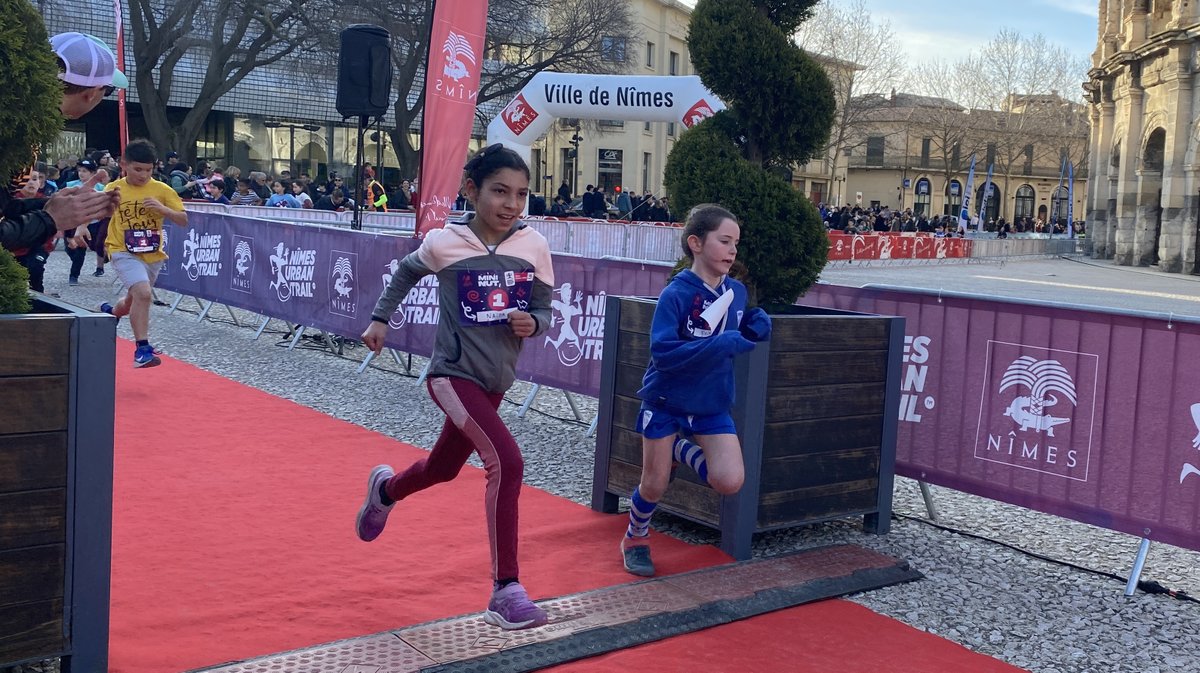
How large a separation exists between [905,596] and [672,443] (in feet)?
4.26

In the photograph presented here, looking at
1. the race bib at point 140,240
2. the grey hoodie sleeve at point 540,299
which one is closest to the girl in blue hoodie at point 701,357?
the grey hoodie sleeve at point 540,299

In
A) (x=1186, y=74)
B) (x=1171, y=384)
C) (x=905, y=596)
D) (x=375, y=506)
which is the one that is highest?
(x=1186, y=74)

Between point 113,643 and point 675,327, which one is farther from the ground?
point 675,327

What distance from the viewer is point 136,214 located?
31.9 ft

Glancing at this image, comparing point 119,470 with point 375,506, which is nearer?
point 375,506

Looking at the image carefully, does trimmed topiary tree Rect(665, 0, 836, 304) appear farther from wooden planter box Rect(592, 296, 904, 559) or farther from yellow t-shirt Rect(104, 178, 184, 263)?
yellow t-shirt Rect(104, 178, 184, 263)

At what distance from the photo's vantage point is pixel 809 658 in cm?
439

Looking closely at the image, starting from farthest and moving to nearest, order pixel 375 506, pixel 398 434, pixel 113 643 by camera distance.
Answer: pixel 398 434
pixel 375 506
pixel 113 643

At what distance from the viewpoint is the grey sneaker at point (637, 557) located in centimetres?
524

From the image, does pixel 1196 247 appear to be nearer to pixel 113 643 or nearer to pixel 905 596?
pixel 905 596

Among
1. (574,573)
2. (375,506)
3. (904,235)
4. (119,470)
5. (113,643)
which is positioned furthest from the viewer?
(904,235)

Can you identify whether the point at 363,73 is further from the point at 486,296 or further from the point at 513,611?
the point at 513,611

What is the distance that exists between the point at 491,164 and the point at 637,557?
6.56 ft

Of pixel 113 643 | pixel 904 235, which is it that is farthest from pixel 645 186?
pixel 113 643
